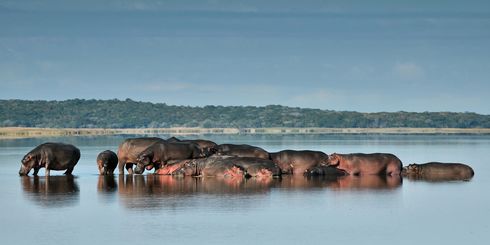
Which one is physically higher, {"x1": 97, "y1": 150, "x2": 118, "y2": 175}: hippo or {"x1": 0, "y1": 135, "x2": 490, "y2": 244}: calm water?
{"x1": 97, "y1": 150, "x2": 118, "y2": 175}: hippo

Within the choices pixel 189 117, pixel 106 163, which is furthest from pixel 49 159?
pixel 189 117

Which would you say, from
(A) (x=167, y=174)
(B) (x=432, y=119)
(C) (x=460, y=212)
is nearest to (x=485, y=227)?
(C) (x=460, y=212)

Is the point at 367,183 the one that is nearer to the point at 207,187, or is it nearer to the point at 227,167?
the point at 227,167

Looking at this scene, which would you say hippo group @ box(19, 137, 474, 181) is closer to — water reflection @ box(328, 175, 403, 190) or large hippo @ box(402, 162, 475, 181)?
large hippo @ box(402, 162, 475, 181)

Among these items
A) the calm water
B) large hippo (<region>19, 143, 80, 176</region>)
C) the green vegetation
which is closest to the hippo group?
large hippo (<region>19, 143, 80, 176</region>)

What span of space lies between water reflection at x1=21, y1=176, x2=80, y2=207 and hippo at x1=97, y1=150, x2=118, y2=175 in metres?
1.60

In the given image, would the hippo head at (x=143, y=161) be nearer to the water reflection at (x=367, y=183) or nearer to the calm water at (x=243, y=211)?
the calm water at (x=243, y=211)

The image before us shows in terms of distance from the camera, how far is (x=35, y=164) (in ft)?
94.1

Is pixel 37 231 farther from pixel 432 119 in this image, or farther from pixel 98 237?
pixel 432 119

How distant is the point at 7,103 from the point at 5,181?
170818 mm

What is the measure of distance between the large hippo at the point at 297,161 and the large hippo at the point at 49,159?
5.87m

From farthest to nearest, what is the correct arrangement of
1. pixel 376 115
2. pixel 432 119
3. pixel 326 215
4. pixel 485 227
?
pixel 376 115 < pixel 432 119 < pixel 326 215 < pixel 485 227

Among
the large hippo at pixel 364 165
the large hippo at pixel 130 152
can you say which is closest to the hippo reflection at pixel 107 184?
the large hippo at pixel 130 152

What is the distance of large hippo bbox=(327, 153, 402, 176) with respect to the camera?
28.9 m
